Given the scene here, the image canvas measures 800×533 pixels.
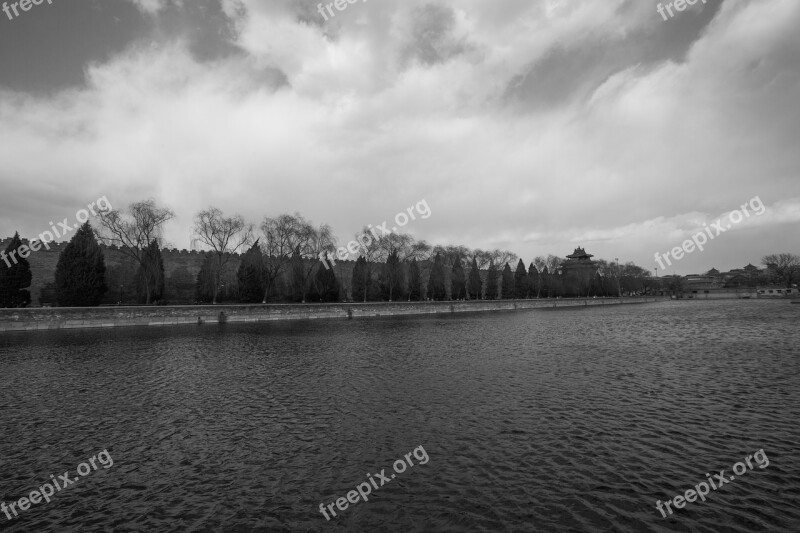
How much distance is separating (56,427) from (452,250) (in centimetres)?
8815

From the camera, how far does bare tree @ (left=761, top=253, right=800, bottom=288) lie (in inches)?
4420

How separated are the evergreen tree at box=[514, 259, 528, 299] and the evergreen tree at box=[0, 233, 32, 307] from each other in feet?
266

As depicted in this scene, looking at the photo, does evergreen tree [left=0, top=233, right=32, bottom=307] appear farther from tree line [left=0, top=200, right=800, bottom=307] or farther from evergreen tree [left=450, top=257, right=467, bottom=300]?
evergreen tree [left=450, top=257, right=467, bottom=300]

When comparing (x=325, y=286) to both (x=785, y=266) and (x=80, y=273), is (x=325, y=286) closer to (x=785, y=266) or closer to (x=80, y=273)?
(x=80, y=273)

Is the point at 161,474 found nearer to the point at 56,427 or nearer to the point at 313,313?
the point at 56,427

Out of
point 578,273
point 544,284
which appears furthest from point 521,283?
→ point 578,273

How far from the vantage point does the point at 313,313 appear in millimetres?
45688

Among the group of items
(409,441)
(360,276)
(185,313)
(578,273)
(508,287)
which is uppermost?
(578,273)

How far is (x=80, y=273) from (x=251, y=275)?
673 inches

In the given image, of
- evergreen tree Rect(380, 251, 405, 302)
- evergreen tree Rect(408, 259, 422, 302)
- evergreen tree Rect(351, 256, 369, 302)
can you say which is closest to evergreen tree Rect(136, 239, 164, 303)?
evergreen tree Rect(351, 256, 369, 302)

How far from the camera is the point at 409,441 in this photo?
26.3 feet

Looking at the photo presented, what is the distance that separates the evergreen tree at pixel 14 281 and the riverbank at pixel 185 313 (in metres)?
10.3

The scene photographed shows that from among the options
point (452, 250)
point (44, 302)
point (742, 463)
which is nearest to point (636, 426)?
point (742, 463)

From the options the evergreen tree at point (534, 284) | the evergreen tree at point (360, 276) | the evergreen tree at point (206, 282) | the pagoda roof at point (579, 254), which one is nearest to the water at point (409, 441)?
the evergreen tree at point (206, 282)
